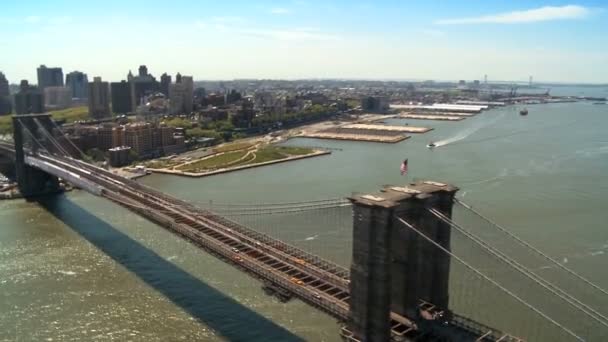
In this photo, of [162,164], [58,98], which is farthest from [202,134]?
[58,98]

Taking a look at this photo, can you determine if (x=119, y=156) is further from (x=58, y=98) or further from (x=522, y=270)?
(x=58, y=98)

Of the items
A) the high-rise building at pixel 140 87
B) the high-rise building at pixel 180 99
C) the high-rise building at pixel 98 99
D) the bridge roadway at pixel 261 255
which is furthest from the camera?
the high-rise building at pixel 140 87

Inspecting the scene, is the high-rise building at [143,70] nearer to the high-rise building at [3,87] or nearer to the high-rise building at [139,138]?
the high-rise building at [3,87]

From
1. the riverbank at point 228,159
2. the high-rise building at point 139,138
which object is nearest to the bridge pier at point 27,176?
the riverbank at point 228,159

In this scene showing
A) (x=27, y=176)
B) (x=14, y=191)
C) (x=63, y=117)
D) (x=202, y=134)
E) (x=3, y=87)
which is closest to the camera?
(x=27, y=176)

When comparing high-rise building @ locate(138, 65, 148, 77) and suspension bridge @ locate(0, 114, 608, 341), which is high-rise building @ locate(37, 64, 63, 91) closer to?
high-rise building @ locate(138, 65, 148, 77)

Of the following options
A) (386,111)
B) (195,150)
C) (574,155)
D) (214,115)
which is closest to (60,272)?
(195,150)
